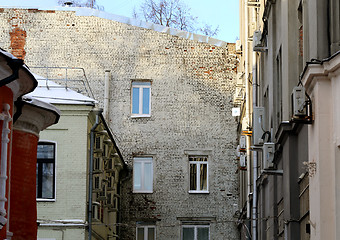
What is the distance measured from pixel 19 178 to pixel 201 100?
17.9 metres

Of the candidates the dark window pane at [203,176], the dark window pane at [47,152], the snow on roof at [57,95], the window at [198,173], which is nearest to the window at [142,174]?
the window at [198,173]

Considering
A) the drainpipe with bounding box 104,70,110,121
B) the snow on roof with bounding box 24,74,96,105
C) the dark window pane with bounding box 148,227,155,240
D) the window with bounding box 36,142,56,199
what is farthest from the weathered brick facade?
the window with bounding box 36,142,56,199

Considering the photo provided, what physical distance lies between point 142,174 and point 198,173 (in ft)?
7.62

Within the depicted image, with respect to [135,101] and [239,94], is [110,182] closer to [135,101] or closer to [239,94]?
[135,101]

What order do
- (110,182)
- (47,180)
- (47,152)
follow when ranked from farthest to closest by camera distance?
(110,182), (47,152), (47,180)

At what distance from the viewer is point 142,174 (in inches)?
1355

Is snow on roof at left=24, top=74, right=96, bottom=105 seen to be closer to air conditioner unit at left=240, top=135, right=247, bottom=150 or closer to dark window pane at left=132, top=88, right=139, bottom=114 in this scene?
air conditioner unit at left=240, top=135, right=247, bottom=150

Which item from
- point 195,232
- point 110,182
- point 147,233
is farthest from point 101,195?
point 195,232

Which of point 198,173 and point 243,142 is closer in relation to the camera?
point 243,142

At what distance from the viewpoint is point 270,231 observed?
2077cm

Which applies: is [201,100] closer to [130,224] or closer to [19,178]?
[130,224]

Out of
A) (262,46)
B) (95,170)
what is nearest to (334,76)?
(262,46)

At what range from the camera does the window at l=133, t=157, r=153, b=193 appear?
3438 centimetres

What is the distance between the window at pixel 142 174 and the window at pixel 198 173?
1701 millimetres
